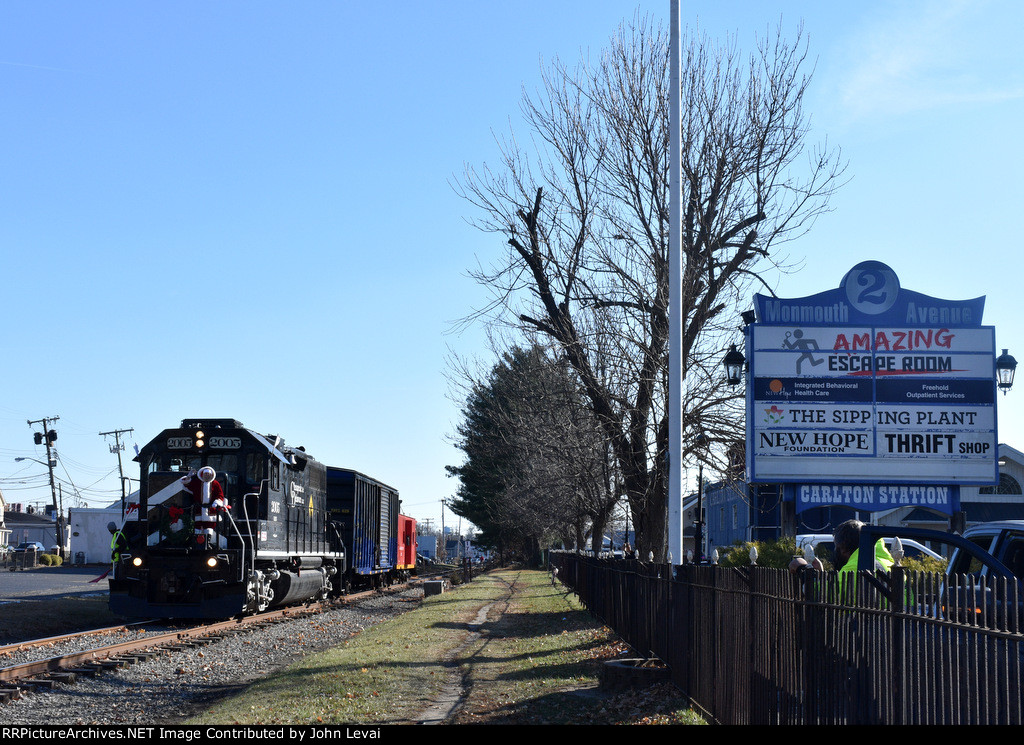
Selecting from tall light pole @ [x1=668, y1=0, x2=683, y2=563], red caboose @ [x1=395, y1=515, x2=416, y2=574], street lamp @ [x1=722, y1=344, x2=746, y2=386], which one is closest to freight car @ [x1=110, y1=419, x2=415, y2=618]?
tall light pole @ [x1=668, y1=0, x2=683, y2=563]

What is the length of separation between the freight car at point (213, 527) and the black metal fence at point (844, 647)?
9818 millimetres

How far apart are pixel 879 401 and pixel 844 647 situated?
11.5m

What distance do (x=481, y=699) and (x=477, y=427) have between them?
3905 cm

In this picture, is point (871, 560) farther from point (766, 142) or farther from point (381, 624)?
point (381, 624)

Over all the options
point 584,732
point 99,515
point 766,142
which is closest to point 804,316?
point 766,142

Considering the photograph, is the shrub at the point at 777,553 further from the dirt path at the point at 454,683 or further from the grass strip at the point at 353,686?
the grass strip at the point at 353,686

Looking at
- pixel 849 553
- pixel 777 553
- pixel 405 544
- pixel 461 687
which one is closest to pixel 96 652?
pixel 461 687

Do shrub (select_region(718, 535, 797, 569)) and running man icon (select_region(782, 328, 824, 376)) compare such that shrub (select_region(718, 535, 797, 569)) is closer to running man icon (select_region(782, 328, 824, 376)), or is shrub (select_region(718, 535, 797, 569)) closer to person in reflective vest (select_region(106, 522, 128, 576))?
running man icon (select_region(782, 328, 824, 376))

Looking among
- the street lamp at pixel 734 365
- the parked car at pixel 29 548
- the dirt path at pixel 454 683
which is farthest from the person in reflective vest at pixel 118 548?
the parked car at pixel 29 548

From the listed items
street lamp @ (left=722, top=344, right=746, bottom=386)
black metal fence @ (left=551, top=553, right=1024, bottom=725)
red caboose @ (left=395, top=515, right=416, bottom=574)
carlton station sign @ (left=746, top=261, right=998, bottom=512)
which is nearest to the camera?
black metal fence @ (left=551, top=553, right=1024, bottom=725)

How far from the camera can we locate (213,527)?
1791 cm

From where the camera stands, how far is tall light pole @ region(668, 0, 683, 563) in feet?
44.4

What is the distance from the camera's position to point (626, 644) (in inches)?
601

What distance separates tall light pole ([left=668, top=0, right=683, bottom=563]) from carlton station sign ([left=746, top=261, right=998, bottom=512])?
3.41 meters
